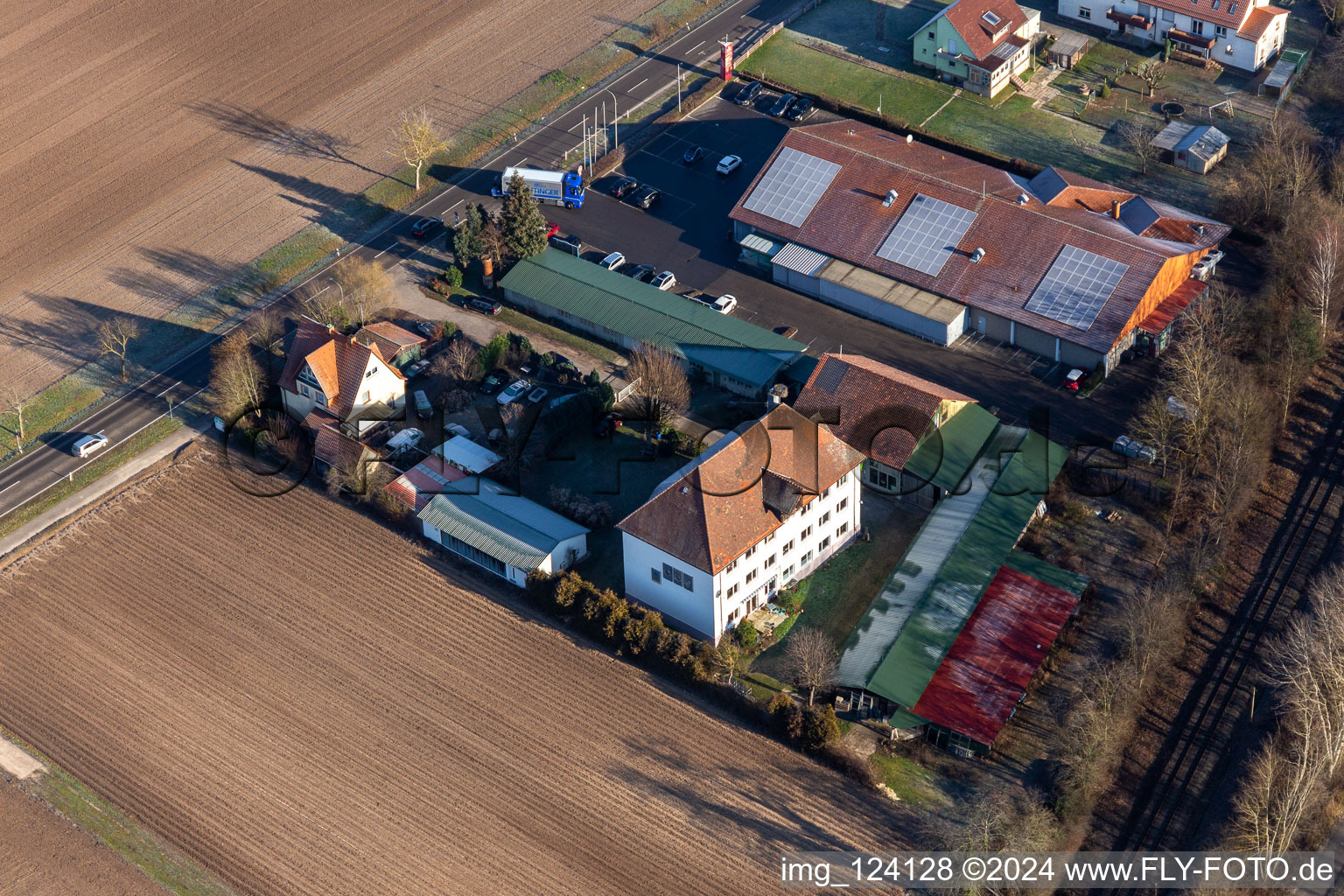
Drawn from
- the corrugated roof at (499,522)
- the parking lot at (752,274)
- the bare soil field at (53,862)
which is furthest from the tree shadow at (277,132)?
the bare soil field at (53,862)

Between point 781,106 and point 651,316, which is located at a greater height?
point 781,106

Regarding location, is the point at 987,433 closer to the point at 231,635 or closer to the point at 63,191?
the point at 231,635

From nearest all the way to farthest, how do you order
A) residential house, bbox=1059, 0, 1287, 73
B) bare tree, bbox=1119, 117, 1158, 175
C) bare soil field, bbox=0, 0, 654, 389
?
1. bare soil field, bbox=0, 0, 654, 389
2. bare tree, bbox=1119, 117, 1158, 175
3. residential house, bbox=1059, 0, 1287, 73

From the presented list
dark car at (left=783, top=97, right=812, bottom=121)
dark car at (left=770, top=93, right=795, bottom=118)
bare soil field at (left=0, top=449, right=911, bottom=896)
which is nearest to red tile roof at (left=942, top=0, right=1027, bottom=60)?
dark car at (left=783, top=97, right=812, bottom=121)

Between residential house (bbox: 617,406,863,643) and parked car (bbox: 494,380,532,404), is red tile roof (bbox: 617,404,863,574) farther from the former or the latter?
parked car (bbox: 494,380,532,404)

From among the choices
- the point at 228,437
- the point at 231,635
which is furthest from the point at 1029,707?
the point at 228,437

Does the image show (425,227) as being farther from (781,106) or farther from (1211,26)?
(1211,26)

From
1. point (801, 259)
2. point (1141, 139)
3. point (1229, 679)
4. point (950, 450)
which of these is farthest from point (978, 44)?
point (1229, 679)
